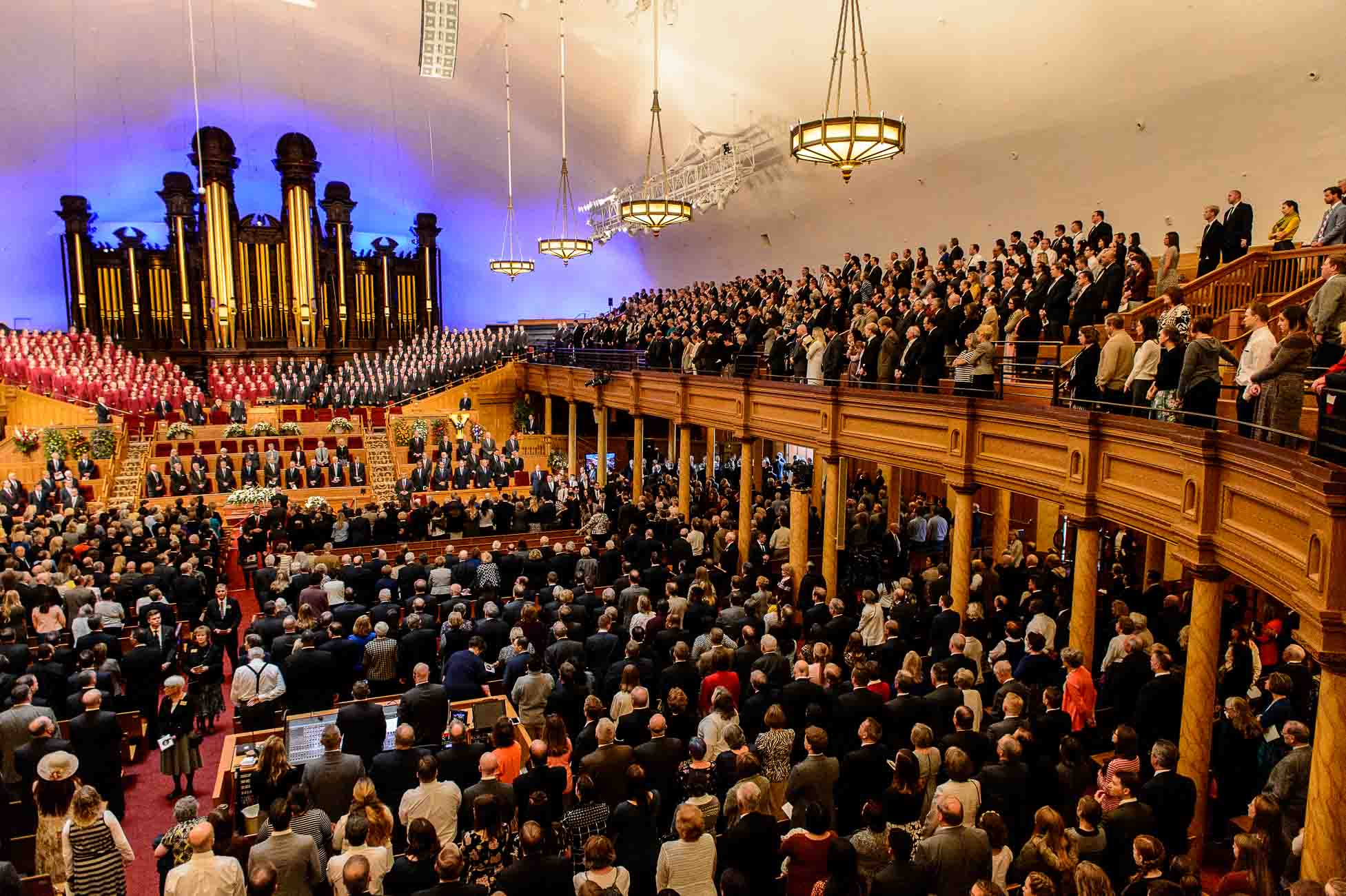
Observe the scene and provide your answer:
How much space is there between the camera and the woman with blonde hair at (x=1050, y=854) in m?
4.46

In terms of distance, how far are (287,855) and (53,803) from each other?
1826 millimetres

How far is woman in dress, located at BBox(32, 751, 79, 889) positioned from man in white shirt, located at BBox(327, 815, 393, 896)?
1846 millimetres

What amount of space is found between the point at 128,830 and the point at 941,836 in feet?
A: 22.2

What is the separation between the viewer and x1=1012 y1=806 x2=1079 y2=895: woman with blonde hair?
4.46 m

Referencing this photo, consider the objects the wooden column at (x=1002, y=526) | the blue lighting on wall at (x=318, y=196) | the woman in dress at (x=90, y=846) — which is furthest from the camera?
the blue lighting on wall at (x=318, y=196)

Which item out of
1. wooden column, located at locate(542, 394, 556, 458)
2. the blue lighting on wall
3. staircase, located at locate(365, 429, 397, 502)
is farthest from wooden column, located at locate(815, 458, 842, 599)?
the blue lighting on wall

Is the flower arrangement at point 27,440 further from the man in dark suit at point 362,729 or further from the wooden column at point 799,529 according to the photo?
the man in dark suit at point 362,729

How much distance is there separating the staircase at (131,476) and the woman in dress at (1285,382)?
19.4 m

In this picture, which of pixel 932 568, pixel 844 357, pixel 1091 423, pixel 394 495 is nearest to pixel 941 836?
pixel 1091 423

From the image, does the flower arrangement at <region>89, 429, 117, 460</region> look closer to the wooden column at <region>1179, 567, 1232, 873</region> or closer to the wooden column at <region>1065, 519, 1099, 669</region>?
the wooden column at <region>1065, 519, 1099, 669</region>

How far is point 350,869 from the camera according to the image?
428 cm

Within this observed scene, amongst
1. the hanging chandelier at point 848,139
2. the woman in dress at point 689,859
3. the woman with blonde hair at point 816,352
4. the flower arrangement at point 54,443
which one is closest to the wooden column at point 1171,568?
the woman with blonde hair at point 816,352

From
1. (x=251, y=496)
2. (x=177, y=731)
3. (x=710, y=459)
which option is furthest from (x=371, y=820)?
(x=710, y=459)

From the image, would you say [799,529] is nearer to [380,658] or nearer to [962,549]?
[962,549]
